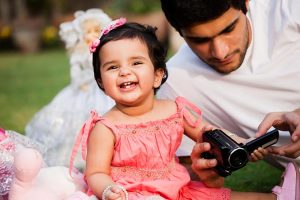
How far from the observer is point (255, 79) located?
7.58 ft

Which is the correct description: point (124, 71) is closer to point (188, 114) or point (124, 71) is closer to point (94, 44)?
point (94, 44)

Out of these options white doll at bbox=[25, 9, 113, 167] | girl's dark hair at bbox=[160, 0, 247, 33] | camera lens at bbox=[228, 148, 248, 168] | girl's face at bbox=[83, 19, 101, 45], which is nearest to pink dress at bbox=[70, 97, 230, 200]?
camera lens at bbox=[228, 148, 248, 168]

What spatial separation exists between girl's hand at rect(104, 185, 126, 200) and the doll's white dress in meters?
1.28

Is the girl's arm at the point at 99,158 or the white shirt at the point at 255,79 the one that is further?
the white shirt at the point at 255,79

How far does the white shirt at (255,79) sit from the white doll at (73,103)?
0.76 m

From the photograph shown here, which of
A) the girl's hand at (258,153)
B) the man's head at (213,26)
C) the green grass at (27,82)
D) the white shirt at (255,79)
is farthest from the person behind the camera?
the green grass at (27,82)

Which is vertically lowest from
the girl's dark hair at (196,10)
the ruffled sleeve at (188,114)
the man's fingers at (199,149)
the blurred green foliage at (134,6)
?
the man's fingers at (199,149)

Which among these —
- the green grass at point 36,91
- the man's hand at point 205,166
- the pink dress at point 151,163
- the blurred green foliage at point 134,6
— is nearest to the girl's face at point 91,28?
the green grass at point 36,91

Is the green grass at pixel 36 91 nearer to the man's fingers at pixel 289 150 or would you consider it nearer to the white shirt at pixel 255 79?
the white shirt at pixel 255 79

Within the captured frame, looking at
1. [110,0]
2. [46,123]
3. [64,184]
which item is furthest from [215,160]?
[110,0]

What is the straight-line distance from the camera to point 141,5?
32.3 feet

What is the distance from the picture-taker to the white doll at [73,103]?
3143 millimetres

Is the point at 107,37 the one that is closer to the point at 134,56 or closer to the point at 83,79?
the point at 134,56

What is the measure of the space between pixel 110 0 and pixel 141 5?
1.08 m
